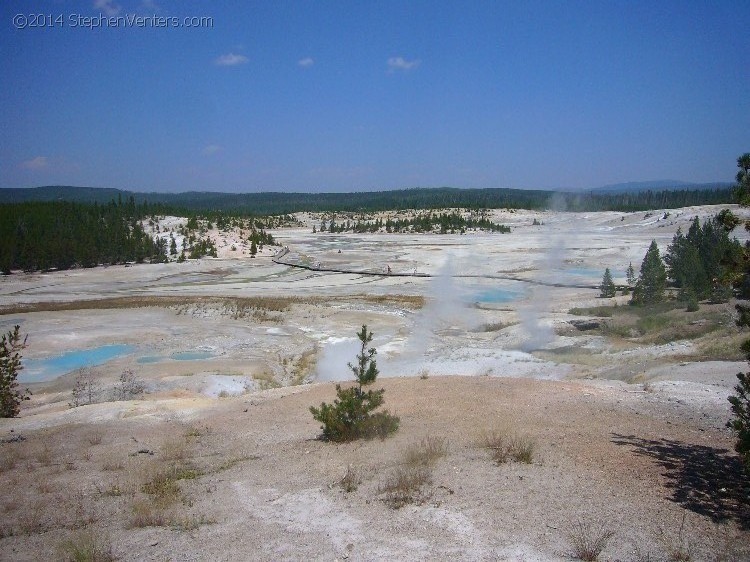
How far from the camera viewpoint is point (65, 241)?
184 feet

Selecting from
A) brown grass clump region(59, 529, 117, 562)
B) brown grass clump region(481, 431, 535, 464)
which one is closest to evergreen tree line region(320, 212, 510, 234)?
→ brown grass clump region(481, 431, 535, 464)

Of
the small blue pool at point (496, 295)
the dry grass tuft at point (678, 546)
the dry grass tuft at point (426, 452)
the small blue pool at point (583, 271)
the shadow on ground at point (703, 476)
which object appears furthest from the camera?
the small blue pool at point (583, 271)

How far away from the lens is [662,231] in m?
74.2

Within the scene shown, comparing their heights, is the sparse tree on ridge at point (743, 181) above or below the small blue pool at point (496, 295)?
above

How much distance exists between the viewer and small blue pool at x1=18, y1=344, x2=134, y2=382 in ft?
65.8

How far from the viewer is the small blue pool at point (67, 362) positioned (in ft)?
65.8

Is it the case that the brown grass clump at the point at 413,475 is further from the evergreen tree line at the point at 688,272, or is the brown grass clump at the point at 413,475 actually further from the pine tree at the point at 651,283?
the pine tree at the point at 651,283

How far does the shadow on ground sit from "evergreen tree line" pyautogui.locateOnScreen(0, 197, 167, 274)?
58.8m

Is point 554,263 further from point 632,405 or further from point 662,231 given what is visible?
point 632,405

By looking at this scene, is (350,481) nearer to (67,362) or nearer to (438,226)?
(67,362)

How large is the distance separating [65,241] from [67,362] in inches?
1582

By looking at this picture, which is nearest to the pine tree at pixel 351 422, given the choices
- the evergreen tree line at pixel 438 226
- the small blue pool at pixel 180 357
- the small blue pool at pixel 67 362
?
the small blue pool at pixel 180 357

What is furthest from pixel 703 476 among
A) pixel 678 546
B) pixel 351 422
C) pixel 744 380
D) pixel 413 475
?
pixel 351 422

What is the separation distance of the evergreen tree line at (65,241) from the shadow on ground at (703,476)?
58.8 metres
